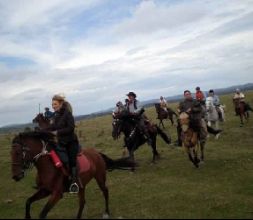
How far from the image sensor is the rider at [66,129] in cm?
1009

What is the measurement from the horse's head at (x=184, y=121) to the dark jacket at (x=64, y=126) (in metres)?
7.79

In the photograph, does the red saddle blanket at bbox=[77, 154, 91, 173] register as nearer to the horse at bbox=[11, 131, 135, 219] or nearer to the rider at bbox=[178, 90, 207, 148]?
the horse at bbox=[11, 131, 135, 219]

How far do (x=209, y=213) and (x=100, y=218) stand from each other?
2688mm

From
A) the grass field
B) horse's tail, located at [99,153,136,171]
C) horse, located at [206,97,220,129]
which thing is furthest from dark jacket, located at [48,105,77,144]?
horse, located at [206,97,220,129]

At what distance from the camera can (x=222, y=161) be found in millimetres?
18719

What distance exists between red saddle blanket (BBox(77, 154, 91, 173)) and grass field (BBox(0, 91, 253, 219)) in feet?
4.64

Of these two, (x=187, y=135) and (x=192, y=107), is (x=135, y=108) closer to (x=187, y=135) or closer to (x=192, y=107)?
(x=192, y=107)

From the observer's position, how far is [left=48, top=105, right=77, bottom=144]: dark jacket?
1007 cm

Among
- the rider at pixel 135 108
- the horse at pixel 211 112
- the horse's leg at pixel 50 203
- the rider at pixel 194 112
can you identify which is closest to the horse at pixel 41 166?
the horse's leg at pixel 50 203

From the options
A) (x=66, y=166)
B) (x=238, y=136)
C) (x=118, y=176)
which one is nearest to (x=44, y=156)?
(x=66, y=166)

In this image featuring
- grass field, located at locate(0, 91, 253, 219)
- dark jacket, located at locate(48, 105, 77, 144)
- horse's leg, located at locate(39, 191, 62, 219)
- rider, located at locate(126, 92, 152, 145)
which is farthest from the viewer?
rider, located at locate(126, 92, 152, 145)

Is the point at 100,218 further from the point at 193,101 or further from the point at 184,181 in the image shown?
the point at 193,101

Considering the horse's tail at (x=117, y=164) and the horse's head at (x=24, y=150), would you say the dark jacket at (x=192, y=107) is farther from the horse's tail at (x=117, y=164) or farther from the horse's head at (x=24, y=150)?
the horse's head at (x=24, y=150)

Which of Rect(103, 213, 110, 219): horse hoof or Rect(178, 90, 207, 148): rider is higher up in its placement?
Rect(178, 90, 207, 148): rider
